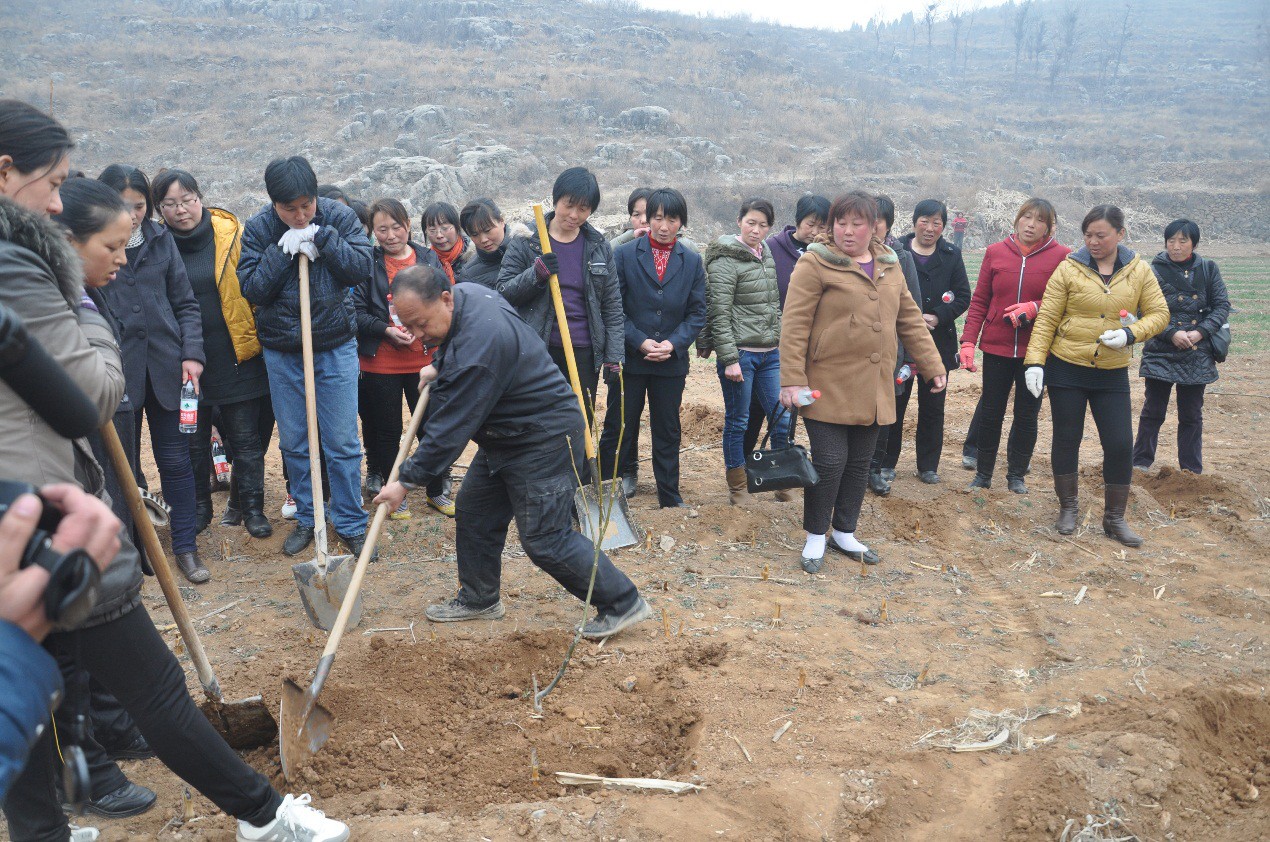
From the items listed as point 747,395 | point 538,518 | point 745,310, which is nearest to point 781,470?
point 747,395

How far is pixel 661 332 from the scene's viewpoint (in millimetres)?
5746

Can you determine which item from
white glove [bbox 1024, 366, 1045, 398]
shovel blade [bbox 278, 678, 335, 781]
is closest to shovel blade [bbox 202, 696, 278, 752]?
shovel blade [bbox 278, 678, 335, 781]

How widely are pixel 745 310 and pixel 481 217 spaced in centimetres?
186

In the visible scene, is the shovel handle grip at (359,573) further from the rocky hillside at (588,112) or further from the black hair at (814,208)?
the rocky hillside at (588,112)

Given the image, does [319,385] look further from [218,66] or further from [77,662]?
[218,66]

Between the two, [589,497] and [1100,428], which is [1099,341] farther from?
[589,497]

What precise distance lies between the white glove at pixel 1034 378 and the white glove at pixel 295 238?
4370mm

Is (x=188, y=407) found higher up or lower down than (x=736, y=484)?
higher up

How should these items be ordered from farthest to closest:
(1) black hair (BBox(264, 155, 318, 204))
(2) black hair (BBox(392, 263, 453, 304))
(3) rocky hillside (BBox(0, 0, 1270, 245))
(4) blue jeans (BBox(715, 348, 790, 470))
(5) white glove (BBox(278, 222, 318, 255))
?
(3) rocky hillside (BBox(0, 0, 1270, 245)) < (4) blue jeans (BBox(715, 348, 790, 470)) < (5) white glove (BBox(278, 222, 318, 255)) < (1) black hair (BBox(264, 155, 318, 204)) < (2) black hair (BBox(392, 263, 453, 304))

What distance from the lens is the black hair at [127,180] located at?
4.36 m

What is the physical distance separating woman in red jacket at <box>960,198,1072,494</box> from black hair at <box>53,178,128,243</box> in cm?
518

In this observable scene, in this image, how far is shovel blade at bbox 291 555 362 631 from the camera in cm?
425

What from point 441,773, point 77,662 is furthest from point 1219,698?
point 77,662

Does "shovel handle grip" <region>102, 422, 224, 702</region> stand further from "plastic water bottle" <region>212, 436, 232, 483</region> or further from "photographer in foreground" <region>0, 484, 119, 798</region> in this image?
"plastic water bottle" <region>212, 436, 232, 483</region>
